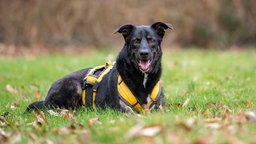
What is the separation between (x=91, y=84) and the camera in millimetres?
7395

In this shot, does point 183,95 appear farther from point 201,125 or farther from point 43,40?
point 43,40

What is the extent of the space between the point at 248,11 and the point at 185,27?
299 centimetres

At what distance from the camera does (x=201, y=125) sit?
4.73m

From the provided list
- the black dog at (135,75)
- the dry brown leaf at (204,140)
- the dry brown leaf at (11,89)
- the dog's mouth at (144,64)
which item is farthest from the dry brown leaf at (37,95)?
the dry brown leaf at (204,140)

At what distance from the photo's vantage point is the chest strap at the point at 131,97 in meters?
6.75

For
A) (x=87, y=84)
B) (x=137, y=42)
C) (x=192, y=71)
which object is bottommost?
(x=192, y=71)

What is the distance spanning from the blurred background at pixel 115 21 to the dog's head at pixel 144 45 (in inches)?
464

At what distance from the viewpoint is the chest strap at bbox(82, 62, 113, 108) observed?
24.1ft

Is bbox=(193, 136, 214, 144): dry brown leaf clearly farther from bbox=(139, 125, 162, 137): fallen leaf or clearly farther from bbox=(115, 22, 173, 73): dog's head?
bbox=(115, 22, 173, 73): dog's head

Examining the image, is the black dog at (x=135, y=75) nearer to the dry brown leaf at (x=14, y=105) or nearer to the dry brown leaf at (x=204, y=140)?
the dry brown leaf at (x=14, y=105)

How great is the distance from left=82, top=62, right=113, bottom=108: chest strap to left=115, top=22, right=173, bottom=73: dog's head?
795mm

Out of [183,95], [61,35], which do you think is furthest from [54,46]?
[183,95]

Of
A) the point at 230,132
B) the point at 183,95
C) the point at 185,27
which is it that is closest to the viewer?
the point at 230,132

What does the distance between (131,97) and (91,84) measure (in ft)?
2.83
